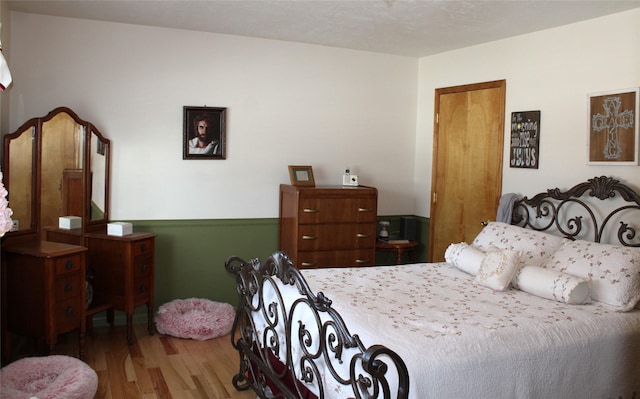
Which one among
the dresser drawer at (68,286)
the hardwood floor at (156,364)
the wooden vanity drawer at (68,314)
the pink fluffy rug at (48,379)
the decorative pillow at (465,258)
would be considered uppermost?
the decorative pillow at (465,258)

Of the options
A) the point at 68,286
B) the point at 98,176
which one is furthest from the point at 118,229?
the point at 68,286

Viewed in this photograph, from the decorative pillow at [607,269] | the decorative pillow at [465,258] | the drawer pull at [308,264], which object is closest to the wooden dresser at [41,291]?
the drawer pull at [308,264]

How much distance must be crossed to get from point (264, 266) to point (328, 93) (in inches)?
101

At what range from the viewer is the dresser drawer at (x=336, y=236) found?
15.3 feet

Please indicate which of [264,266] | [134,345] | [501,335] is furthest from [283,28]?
[501,335]

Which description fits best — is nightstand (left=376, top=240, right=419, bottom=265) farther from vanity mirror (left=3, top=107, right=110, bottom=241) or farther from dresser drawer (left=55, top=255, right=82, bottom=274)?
dresser drawer (left=55, top=255, right=82, bottom=274)

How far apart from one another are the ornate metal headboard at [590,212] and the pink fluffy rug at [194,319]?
2.44 metres

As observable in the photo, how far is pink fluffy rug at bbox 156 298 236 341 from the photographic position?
14.3ft

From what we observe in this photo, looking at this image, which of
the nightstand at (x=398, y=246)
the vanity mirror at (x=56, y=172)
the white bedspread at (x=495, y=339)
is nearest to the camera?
the white bedspread at (x=495, y=339)

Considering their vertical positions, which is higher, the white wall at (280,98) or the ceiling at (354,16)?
the ceiling at (354,16)

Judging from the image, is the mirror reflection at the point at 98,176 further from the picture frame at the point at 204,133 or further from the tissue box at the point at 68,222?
the picture frame at the point at 204,133

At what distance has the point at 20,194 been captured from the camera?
3865 mm

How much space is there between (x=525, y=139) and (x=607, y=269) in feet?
4.83

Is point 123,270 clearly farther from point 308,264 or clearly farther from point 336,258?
point 336,258
